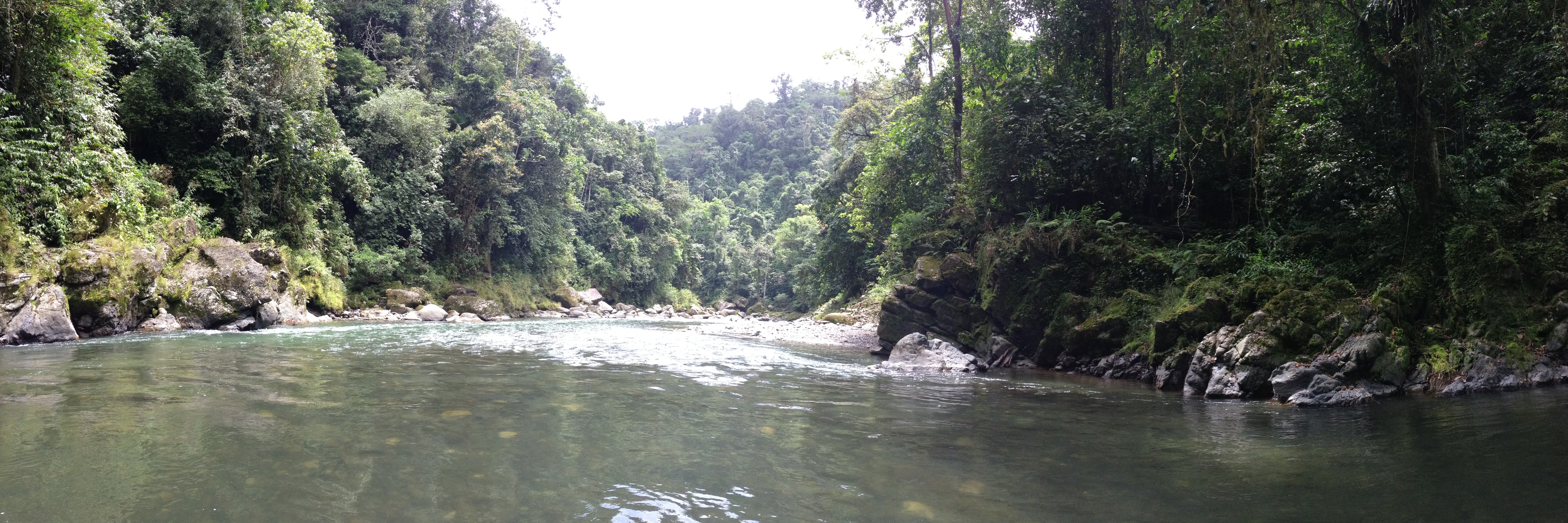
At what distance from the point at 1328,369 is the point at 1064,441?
12.1 ft

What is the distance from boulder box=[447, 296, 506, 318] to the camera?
86.7ft

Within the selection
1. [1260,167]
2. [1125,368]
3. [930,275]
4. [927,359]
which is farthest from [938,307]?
[1260,167]

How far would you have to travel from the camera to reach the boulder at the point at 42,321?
394 inches

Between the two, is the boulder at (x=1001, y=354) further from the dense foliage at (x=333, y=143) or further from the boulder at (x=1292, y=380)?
the dense foliage at (x=333, y=143)

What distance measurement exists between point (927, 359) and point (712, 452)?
735 cm

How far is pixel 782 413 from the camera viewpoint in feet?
20.4

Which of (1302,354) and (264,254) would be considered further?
(264,254)

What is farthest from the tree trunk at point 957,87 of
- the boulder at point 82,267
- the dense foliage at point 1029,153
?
the boulder at point 82,267

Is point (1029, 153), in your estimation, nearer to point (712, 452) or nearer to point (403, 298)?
point (712, 452)

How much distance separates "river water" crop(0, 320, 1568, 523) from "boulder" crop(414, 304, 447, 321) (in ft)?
47.9

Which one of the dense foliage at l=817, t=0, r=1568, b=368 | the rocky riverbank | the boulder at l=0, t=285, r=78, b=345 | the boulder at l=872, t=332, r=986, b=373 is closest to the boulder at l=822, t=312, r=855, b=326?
the rocky riverbank

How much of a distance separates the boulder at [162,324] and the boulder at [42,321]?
1575 mm

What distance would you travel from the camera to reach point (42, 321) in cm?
1041

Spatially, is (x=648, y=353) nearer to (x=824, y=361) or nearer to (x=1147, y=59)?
(x=824, y=361)
